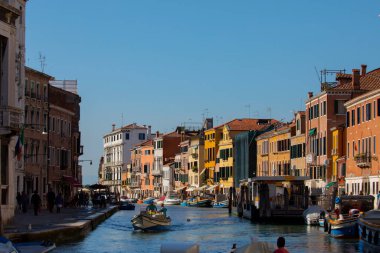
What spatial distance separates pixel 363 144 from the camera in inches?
2734

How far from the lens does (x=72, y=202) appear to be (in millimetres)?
80812

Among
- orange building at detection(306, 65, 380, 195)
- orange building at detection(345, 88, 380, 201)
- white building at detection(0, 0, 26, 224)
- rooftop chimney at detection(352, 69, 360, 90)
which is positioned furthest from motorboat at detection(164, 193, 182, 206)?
white building at detection(0, 0, 26, 224)

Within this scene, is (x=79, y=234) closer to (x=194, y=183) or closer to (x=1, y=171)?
(x=1, y=171)

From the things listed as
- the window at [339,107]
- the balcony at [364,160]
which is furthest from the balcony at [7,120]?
the window at [339,107]

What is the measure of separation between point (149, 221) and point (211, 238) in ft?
19.6

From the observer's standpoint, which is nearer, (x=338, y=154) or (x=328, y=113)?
(x=338, y=154)

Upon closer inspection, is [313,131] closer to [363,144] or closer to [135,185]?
[363,144]

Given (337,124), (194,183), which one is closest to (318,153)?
(337,124)

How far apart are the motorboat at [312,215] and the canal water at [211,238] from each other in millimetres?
535

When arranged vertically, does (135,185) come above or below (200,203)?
above

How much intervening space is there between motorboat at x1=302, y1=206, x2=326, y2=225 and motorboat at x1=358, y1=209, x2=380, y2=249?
760 inches

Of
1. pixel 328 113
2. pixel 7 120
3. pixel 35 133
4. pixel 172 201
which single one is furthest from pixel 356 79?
pixel 172 201

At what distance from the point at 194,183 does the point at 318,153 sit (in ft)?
214

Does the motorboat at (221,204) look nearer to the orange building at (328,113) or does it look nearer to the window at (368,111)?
the orange building at (328,113)
